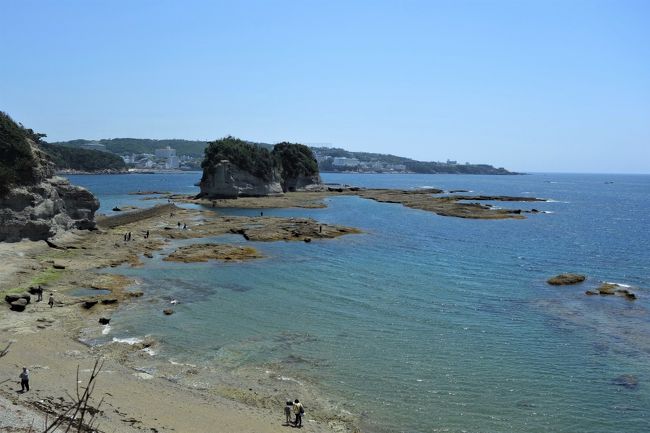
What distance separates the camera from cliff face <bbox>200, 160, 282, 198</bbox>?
11138 centimetres

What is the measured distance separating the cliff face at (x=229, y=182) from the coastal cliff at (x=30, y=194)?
178ft

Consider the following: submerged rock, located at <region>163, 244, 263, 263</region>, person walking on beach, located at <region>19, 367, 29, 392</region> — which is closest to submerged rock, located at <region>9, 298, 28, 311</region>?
person walking on beach, located at <region>19, 367, 29, 392</region>

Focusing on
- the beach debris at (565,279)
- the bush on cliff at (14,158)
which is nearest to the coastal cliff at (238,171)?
the bush on cliff at (14,158)

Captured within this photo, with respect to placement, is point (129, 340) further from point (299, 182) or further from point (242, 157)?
point (299, 182)

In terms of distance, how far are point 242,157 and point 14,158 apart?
64131mm

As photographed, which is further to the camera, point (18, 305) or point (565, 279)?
point (565, 279)

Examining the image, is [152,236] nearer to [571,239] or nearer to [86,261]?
[86,261]

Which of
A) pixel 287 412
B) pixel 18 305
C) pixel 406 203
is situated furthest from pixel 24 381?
pixel 406 203

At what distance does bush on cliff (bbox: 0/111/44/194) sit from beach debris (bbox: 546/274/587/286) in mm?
47020

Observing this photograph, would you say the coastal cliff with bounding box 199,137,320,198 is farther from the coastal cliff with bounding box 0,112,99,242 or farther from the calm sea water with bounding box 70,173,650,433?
the calm sea water with bounding box 70,173,650,433

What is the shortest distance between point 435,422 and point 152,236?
157ft

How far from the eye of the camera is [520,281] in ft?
139

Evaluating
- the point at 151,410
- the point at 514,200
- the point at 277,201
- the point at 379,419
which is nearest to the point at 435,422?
the point at 379,419

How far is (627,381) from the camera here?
2327cm
